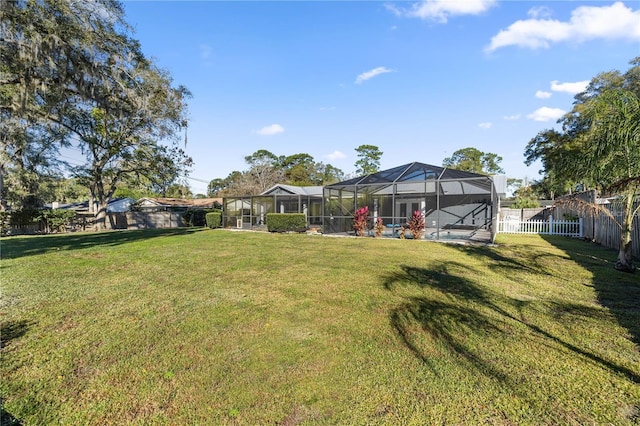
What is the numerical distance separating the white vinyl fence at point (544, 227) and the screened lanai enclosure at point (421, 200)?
3.40 ft

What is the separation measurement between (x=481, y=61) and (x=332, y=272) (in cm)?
925

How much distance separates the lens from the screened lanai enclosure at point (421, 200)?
12.1m

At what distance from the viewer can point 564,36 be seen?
314 inches

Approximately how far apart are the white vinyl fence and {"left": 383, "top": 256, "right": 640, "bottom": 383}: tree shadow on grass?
11.6 meters

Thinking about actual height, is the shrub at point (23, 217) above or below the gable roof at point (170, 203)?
below

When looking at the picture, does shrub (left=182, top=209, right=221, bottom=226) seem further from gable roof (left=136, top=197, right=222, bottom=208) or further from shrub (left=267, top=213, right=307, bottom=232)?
shrub (left=267, top=213, right=307, bottom=232)

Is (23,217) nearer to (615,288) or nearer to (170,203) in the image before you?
(170,203)

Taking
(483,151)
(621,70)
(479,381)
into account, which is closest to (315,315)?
(479,381)

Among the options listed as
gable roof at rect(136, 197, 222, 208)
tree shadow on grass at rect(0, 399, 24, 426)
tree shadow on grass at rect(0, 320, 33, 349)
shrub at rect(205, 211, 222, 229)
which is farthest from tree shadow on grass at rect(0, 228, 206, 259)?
gable roof at rect(136, 197, 222, 208)

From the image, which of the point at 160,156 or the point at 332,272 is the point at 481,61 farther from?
the point at 160,156

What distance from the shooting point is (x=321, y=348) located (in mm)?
2879

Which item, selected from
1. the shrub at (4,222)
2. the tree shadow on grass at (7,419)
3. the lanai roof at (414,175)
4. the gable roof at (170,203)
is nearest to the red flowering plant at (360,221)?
the lanai roof at (414,175)

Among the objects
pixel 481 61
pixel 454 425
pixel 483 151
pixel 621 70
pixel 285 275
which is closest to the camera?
pixel 454 425

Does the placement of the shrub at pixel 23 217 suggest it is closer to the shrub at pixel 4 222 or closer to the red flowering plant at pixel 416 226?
the shrub at pixel 4 222
